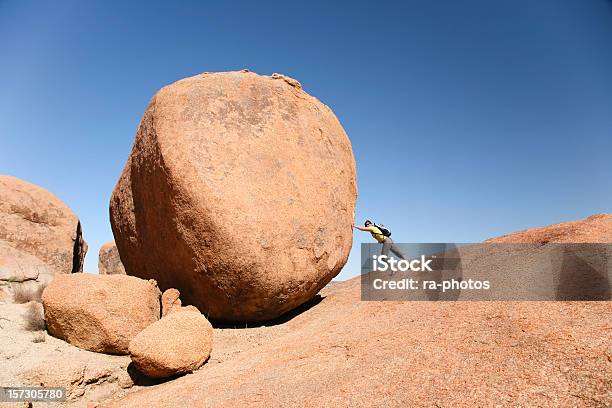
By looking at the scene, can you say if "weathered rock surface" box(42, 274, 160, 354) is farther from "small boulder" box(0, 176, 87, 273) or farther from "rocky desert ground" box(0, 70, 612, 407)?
"small boulder" box(0, 176, 87, 273)

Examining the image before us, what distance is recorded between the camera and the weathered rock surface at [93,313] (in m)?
5.46

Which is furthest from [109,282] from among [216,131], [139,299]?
[216,131]

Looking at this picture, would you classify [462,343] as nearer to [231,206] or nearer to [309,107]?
[231,206]

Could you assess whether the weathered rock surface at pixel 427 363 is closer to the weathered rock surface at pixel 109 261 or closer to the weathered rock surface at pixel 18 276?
the weathered rock surface at pixel 18 276

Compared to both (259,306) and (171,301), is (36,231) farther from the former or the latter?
(259,306)

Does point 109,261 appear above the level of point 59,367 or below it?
above

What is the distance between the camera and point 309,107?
7.66 meters

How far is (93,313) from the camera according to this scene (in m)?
5.43

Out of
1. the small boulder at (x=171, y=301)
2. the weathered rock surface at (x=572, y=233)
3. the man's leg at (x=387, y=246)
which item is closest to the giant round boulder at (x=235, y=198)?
the small boulder at (x=171, y=301)

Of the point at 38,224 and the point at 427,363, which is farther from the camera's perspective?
the point at 38,224

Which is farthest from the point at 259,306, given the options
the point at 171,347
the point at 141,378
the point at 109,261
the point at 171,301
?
the point at 109,261

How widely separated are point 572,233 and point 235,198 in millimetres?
4924

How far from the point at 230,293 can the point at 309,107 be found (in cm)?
357

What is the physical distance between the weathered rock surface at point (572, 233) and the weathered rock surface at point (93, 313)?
235 inches
